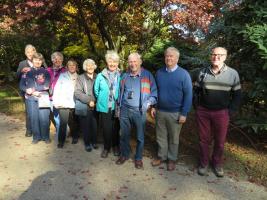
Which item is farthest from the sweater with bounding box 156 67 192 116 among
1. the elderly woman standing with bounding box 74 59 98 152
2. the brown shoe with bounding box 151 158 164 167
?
the elderly woman standing with bounding box 74 59 98 152

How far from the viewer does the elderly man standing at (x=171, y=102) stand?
5691mm

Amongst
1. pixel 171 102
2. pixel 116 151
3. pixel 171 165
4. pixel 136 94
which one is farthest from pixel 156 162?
pixel 136 94

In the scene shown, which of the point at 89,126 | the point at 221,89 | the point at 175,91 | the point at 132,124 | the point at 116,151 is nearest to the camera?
the point at 221,89

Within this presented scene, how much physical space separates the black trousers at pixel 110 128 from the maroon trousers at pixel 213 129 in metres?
1.51

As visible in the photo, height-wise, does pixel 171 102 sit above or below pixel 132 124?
above

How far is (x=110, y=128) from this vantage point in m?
6.43

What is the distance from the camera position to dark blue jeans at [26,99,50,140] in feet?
23.4

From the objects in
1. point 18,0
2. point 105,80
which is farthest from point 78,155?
point 18,0

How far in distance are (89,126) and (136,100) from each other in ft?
4.50

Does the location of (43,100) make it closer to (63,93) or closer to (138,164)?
(63,93)

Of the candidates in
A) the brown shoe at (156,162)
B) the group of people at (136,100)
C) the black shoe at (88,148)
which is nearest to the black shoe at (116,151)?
the group of people at (136,100)

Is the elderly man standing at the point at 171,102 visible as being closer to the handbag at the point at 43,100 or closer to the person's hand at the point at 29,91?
the handbag at the point at 43,100

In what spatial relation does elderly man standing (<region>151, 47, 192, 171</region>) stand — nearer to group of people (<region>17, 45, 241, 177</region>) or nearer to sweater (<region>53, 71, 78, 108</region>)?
group of people (<region>17, 45, 241, 177</region>)

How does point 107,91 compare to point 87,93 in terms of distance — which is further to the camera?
point 87,93
